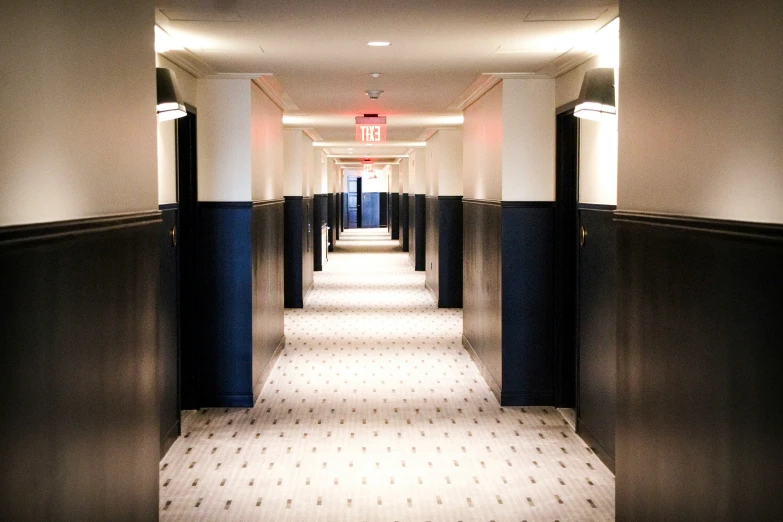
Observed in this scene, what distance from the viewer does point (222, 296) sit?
26.8ft

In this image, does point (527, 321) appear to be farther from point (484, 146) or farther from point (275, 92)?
point (275, 92)

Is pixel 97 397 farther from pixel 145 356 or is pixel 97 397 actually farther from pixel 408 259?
pixel 408 259

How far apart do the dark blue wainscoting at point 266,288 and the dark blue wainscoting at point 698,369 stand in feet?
15.5

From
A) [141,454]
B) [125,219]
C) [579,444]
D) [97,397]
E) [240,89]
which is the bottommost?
[579,444]

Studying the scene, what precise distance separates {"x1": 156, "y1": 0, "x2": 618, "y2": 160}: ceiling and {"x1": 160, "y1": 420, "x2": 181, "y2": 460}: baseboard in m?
2.85

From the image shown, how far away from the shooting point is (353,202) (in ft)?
148

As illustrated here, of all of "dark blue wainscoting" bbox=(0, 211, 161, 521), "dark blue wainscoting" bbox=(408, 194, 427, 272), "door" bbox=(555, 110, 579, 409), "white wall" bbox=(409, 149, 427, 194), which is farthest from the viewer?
"white wall" bbox=(409, 149, 427, 194)

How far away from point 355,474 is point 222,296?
2.64 metres

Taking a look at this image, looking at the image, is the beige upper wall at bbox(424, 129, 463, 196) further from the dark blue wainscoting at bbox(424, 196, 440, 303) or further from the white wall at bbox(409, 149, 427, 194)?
the white wall at bbox(409, 149, 427, 194)

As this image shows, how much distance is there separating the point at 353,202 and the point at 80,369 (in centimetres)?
4206

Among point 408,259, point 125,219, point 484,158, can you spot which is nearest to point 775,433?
point 125,219

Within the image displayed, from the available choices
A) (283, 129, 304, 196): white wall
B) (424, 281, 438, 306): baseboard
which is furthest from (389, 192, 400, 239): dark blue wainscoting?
(283, 129, 304, 196): white wall

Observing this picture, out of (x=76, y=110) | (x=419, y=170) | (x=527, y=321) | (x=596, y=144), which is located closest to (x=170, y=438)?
(x=527, y=321)

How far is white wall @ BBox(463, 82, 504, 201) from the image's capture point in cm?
848
